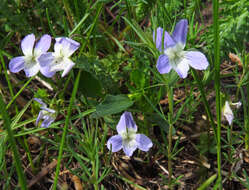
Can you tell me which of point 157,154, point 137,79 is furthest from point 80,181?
point 137,79

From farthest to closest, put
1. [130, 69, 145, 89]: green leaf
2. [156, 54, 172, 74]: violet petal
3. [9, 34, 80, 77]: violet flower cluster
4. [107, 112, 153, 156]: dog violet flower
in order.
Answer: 1. [130, 69, 145, 89]: green leaf
2. [107, 112, 153, 156]: dog violet flower
3. [9, 34, 80, 77]: violet flower cluster
4. [156, 54, 172, 74]: violet petal

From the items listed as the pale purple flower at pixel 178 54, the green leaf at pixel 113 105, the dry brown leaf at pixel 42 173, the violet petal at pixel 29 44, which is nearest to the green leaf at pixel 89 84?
the green leaf at pixel 113 105

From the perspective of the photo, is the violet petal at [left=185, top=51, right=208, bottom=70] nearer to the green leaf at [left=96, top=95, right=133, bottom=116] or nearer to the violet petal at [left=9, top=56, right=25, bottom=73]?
the green leaf at [left=96, top=95, right=133, bottom=116]

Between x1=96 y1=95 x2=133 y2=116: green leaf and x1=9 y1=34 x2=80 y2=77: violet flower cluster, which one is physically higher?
x1=9 y1=34 x2=80 y2=77: violet flower cluster

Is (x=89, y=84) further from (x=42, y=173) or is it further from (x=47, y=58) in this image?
(x=42, y=173)

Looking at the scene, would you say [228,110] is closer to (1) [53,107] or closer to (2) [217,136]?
(2) [217,136]

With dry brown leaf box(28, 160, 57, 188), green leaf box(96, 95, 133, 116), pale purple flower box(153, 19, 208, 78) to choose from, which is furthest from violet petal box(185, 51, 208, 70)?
dry brown leaf box(28, 160, 57, 188)
